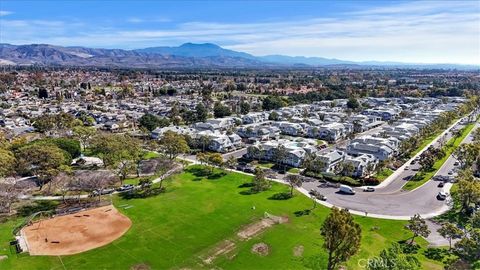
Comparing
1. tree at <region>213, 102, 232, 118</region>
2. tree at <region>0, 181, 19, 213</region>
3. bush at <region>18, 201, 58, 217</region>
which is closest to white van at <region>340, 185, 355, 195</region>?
bush at <region>18, 201, 58, 217</region>

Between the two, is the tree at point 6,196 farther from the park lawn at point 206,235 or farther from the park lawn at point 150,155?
the park lawn at point 150,155

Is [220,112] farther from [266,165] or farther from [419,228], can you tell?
[419,228]

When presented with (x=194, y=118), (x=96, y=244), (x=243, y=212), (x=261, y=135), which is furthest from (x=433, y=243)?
(x=194, y=118)

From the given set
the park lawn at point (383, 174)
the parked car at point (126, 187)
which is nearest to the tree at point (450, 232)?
the park lawn at point (383, 174)

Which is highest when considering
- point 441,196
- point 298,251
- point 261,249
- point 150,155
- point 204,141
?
point 204,141

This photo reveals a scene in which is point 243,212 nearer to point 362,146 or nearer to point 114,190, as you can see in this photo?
point 114,190

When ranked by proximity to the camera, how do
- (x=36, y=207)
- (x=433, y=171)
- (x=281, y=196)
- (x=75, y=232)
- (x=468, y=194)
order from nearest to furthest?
(x=75, y=232) → (x=468, y=194) → (x=36, y=207) → (x=281, y=196) → (x=433, y=171)

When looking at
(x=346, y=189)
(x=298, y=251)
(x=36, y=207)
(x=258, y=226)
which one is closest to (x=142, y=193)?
(x=36, y=207)
